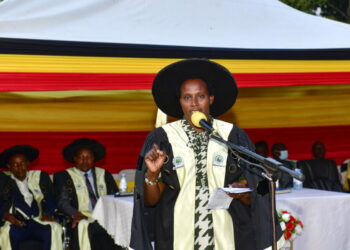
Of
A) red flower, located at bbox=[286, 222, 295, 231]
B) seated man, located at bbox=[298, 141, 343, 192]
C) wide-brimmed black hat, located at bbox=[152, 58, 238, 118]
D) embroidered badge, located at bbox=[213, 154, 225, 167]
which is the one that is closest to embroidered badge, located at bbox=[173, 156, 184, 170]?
embroidered badge, located at bbox=[213, 154, 225, 167]

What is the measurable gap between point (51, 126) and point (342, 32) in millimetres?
3904

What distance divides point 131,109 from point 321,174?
9.31 feet

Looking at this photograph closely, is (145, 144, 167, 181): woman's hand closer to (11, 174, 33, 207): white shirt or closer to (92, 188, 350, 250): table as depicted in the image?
(92, 188, 350, 250): table

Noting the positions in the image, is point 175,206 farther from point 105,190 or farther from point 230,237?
point 105,190

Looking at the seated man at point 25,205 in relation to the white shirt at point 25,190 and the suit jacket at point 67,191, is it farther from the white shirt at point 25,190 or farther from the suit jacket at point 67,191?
the suit jacket at point 67,191

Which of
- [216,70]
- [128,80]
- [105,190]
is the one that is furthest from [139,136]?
[216,70]

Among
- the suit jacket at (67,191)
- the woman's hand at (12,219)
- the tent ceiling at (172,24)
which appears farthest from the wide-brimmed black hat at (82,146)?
the tent ceiling at (172,24)

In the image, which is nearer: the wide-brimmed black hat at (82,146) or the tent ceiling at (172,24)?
the tent ceiling at (172,24)

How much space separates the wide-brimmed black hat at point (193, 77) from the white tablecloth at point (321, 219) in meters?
2.32

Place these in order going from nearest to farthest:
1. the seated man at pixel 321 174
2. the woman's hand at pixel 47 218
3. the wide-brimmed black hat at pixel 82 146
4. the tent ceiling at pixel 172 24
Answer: the tent ceiling at pixel 172 24 → the woman's hand at pixel 47 218 → the wide-brimmed black hat at pixel 82 146 → the seated man at pixel 321 174

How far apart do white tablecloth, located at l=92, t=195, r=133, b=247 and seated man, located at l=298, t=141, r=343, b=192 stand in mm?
3112

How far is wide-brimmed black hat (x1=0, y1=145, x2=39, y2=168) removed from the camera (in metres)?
6.11

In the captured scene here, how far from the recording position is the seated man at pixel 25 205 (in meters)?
5.65

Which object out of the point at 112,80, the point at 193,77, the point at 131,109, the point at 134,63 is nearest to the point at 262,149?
the point at 131,109
